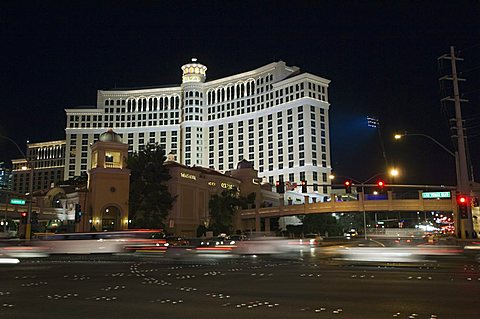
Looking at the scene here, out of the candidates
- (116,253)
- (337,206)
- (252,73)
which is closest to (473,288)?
(116,253)

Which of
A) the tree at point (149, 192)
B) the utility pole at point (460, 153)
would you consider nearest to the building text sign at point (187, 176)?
the tree at point (149, 192)

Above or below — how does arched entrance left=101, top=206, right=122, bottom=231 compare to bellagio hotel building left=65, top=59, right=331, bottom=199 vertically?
below

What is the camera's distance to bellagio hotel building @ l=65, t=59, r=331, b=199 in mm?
137625

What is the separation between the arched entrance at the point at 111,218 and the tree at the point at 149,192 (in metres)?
4.73

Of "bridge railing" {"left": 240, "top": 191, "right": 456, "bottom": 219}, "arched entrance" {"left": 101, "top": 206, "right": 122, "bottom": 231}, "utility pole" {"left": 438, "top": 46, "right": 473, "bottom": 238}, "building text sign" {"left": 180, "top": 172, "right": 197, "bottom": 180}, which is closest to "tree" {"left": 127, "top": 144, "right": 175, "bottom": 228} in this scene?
"building text sign" {"left": 180, "top": 172, "right": 197, "bottom": 180}

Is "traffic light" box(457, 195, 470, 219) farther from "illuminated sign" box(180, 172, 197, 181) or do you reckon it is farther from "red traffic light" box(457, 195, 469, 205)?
"illuminated sign" box(180, 172, 197, 181)

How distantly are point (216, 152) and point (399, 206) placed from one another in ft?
309

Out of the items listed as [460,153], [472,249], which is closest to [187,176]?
[460,153]

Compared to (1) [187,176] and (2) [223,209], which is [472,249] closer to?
(1) [187,176]

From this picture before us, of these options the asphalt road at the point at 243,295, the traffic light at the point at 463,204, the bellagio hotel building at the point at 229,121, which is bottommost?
the asphalt road at the point at 243,295

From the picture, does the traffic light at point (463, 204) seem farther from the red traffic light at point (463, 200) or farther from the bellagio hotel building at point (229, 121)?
the bellagio hotel building at point (229, 121)

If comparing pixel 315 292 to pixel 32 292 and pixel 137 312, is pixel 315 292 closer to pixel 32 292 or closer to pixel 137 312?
pixel 137 312

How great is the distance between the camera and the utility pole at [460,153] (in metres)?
32.1

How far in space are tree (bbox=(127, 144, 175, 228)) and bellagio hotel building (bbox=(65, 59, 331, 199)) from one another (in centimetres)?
6039
